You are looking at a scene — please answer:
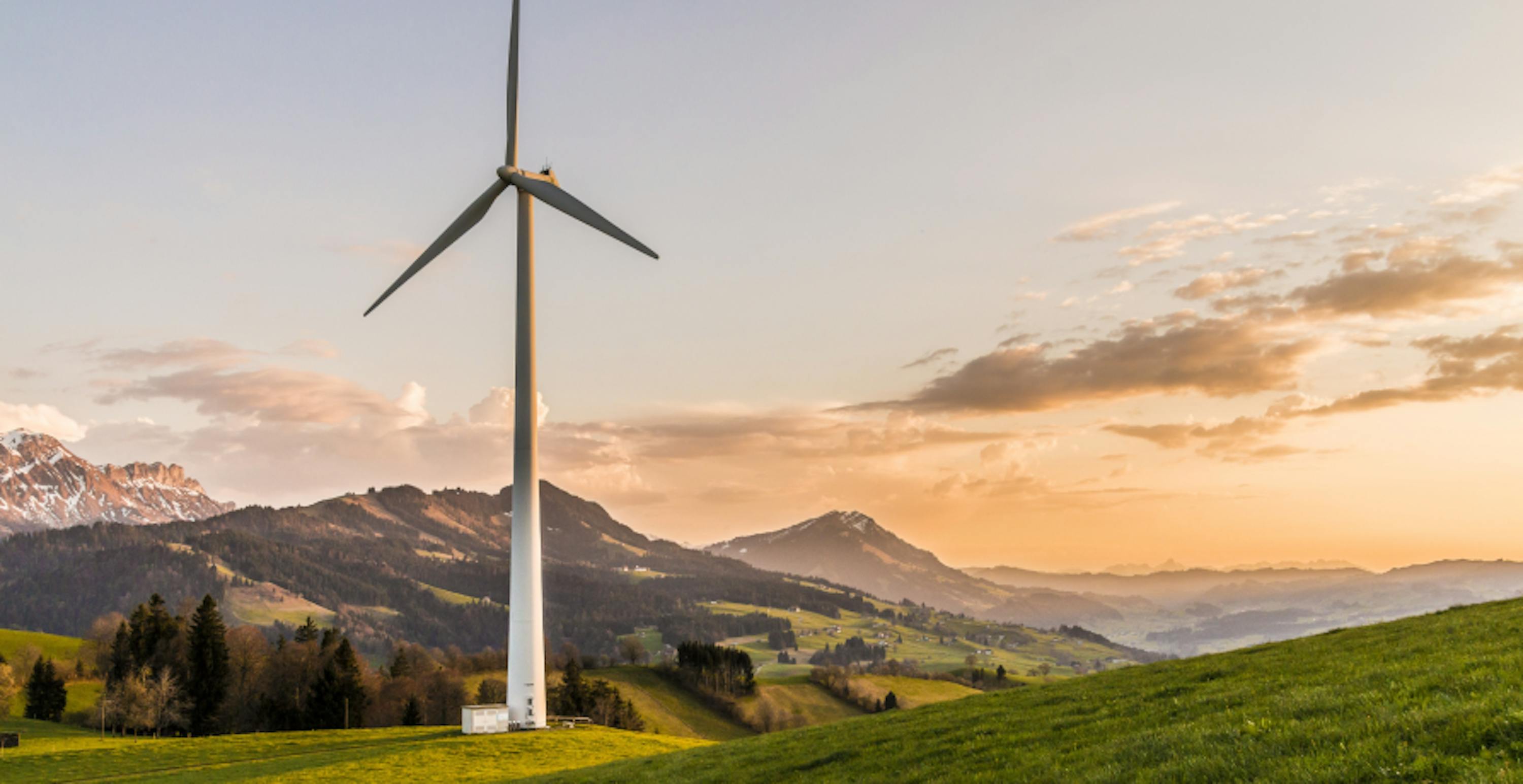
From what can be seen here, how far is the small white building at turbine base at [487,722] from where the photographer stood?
68.4 metres

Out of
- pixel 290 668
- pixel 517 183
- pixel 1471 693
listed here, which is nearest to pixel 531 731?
pixel 517 183

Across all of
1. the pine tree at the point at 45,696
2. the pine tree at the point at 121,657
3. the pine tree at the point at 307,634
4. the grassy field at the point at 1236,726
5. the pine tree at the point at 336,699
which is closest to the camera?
the grassy field at the point at 1236,726

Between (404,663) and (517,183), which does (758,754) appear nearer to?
(517,183)

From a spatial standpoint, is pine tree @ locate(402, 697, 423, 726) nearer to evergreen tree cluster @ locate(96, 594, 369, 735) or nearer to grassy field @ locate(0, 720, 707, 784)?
evergreen tree cluster @ locate(96, 594, 369, 735)

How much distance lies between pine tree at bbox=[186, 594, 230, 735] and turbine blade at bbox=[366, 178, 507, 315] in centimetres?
7711

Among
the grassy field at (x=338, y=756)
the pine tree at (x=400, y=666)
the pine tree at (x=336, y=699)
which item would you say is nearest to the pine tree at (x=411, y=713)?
the pine tree at (x=336, y=699)

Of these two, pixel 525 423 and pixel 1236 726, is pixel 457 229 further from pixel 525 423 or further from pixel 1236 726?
pixel 1236 726

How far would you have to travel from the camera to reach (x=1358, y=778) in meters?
13.9

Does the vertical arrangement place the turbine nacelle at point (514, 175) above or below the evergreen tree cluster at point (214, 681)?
above

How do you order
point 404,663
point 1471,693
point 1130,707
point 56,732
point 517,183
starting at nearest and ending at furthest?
point 1471,693
point 1130,707
point 517,183
point 56,732
point 404,663

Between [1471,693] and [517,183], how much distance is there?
7153 centimetres

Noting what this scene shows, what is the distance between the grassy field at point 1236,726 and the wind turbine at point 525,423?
28973mm

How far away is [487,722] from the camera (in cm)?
6888

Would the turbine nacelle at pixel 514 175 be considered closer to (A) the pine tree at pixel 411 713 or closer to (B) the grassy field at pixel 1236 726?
(B) the grassy field at pixel 1236 726
